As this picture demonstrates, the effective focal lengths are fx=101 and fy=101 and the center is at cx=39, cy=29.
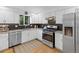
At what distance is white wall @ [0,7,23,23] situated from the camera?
3.67 meters

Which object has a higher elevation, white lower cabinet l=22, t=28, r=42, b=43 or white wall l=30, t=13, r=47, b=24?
white wall l=30, t=13, r=47, b=24

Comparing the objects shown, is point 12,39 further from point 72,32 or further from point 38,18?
point 72,32

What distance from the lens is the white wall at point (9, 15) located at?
3673mm

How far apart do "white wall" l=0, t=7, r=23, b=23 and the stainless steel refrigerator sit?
82.3 inches

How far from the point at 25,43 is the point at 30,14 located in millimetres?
1180

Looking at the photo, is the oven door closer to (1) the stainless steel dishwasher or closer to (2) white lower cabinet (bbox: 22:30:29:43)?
(2) white lower cabinet (bbox: 22:30:29:43)

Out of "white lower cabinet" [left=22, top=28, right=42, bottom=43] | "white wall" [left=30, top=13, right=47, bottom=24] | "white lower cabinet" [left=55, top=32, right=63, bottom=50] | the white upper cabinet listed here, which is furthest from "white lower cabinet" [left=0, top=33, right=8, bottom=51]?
the white upper cabinet

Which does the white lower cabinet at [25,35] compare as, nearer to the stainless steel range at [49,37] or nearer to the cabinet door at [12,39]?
the cabinet door at [12,39]

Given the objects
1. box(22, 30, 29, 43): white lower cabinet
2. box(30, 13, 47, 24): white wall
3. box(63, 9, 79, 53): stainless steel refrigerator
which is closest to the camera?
box(63, 9, 79, 53): stainless steel refrigerator

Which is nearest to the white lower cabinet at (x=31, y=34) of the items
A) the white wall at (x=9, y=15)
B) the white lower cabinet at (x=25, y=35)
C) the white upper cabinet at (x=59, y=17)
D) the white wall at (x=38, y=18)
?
the white lower cabinet at (x=25, y=35)

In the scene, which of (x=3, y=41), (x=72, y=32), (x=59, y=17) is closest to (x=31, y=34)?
(x=3, y=41)
